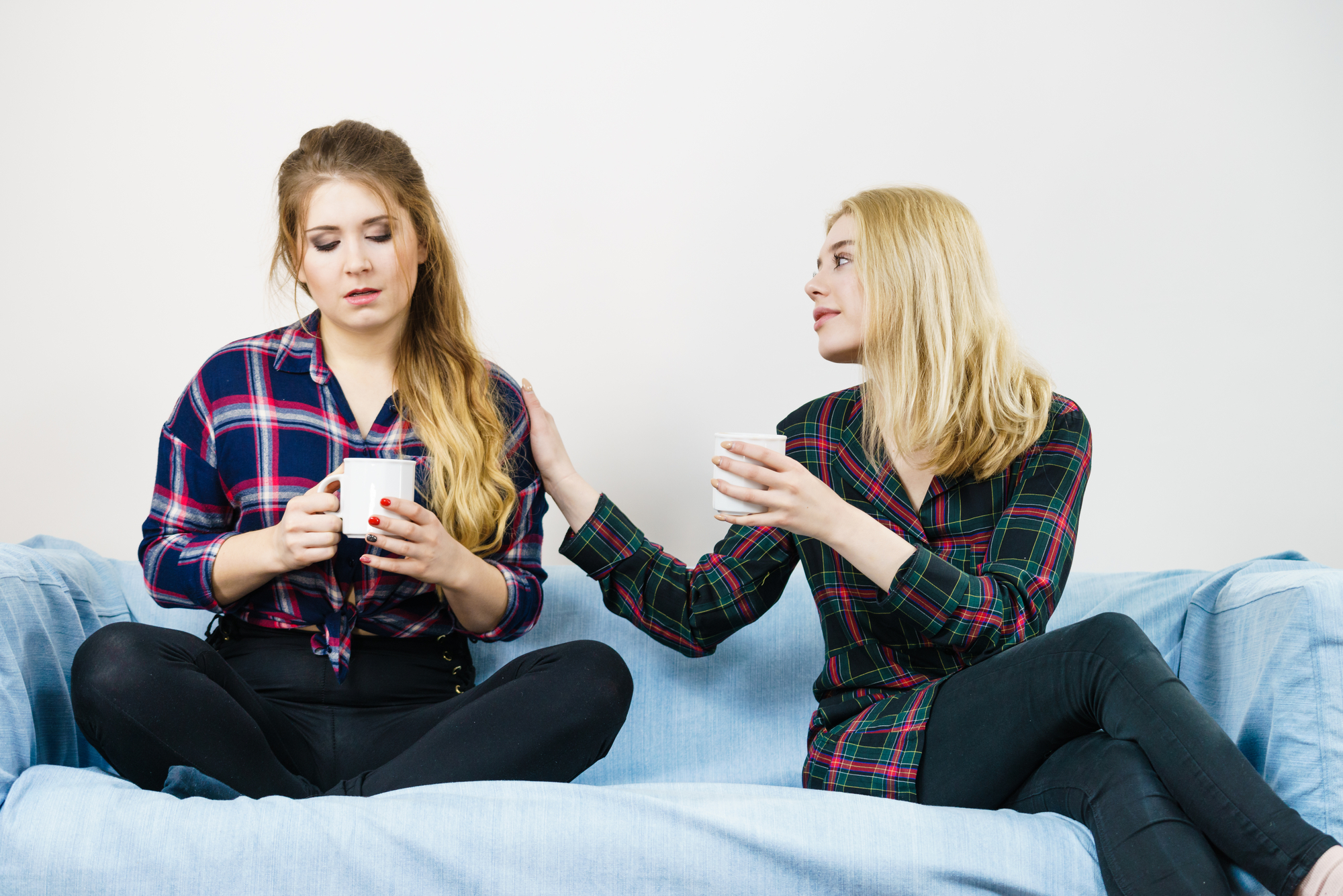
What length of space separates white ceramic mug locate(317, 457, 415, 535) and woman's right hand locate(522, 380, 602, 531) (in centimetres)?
45

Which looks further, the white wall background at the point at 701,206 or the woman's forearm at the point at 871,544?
the white wall background at the point at 701,206

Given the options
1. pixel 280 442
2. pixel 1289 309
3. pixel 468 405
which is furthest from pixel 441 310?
pixel 1289 309

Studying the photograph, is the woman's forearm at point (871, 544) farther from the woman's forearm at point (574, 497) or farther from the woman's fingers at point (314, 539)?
the woman's fingers at point (314, 539)

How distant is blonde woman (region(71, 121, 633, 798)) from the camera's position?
1.29m

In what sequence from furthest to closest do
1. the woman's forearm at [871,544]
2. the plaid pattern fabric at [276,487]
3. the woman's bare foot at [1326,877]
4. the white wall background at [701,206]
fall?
the white wall background at [701,206] → the plaid pattern fabric at [276,487] → the woman's forearm at [871,544] → the woman's bare foot at [1326,877]

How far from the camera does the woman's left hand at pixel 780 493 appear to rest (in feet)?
4.25

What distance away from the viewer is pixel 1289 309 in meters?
2.38

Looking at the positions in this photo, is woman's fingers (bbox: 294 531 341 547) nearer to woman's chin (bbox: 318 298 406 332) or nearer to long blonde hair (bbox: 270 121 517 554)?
long blonde hair (bbox: 270 121 517 554)

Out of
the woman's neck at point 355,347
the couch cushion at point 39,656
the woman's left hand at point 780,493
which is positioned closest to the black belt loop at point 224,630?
the couch cushion at point 39,656

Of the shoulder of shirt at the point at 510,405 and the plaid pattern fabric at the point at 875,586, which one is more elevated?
the shoulder of shirt at the point at 510,405

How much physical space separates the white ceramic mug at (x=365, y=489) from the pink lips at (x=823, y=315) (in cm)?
74

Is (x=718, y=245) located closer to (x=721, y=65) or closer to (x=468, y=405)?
(x=721, y=65)

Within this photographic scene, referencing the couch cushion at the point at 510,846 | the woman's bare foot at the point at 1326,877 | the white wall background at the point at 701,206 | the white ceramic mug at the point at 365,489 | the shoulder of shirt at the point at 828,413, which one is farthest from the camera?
the white wall background at the point at 701,206

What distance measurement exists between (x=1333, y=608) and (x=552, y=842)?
1.08 m
